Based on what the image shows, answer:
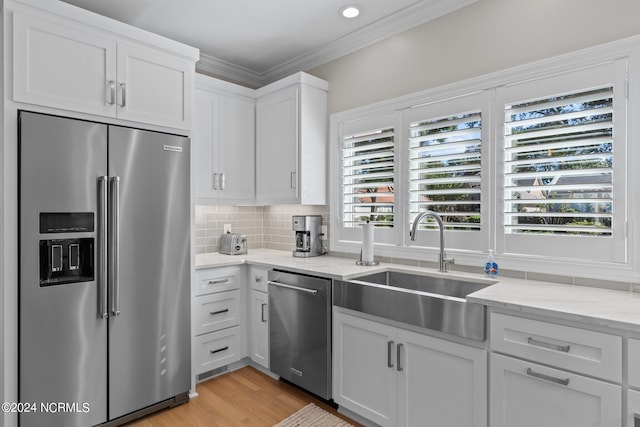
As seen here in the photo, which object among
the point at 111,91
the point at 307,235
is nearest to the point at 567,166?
the point at 307,235

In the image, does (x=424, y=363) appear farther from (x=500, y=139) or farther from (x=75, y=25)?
(x=75, y=25)

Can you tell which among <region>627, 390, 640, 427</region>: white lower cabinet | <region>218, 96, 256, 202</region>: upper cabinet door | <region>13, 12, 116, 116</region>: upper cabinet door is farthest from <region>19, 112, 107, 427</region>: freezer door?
<region>627, 390, 640, 427</region>: white lower cabinet

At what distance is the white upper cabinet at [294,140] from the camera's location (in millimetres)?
3166

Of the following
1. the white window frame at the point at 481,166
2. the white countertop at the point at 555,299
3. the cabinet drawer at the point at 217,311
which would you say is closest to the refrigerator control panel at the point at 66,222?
the cabinet drawer at the point at 217,311

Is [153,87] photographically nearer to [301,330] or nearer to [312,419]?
[301,330]

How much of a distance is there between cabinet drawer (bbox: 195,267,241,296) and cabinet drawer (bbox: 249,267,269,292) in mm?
118

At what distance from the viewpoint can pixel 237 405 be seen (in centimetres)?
256

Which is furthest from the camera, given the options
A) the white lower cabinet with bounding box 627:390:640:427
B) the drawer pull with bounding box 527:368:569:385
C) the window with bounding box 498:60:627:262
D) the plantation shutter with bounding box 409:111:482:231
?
the plantation shutter with bounding box 409:111:482:231

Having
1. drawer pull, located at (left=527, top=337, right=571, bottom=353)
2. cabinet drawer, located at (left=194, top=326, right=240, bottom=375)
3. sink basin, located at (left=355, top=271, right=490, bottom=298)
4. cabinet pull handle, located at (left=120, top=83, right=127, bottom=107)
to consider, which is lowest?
cabinet drawer, located at (left=194, top=326, right=240, bottom=375)

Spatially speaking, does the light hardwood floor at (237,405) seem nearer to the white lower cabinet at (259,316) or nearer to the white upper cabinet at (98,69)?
the white lower cabinet at (259,316)

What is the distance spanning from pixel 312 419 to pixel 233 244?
1.69 metres

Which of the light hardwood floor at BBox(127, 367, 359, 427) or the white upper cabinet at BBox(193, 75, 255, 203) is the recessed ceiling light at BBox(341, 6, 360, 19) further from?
the light hardwood floor at BBox(127, 367, 359, 427)

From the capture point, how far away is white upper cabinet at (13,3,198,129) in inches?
78.3

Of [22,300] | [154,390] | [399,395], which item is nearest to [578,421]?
[399,395]
